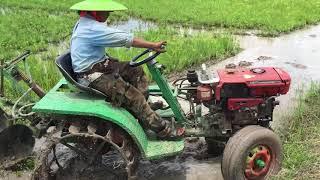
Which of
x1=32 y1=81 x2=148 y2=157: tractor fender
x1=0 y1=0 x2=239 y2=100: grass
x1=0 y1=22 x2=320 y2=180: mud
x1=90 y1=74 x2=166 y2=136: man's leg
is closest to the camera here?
x1=32 y1=81 x2=148 y2=157: tractor fender

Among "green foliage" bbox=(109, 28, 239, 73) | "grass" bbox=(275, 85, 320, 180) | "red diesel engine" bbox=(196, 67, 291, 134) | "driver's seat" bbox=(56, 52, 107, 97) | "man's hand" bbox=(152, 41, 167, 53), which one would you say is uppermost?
"man's hand" bbox=(152, 41, 167, 53)

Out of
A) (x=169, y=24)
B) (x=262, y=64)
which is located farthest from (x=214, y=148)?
(x=169, y=24)

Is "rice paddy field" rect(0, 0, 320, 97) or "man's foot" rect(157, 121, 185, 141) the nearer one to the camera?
"man's foot" rect(157, 121, 185, 141)

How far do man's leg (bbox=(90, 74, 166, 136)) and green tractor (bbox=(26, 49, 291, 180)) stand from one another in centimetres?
9

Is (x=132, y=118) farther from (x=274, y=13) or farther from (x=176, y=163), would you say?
(x=274, y=13)

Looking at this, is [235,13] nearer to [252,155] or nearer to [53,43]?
[53,43]

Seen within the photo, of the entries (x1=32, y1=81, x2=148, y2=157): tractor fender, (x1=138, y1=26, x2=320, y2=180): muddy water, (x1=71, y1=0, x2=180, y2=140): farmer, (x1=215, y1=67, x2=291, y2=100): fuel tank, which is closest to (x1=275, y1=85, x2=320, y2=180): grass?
(x1=138, y1=26, x2=320, y2=180): muddy water

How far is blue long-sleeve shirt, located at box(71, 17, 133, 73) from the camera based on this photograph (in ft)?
14.1

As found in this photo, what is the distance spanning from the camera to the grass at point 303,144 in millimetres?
4531

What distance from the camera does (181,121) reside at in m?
4.96

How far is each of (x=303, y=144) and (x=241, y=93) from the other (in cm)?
91

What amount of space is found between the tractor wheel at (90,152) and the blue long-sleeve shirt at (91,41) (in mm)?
554

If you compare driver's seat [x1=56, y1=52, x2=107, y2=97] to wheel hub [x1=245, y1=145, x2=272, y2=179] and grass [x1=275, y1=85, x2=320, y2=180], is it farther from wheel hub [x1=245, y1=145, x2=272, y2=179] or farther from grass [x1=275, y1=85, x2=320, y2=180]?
grass [x1=275, y1=85, x2=320, y2=180]

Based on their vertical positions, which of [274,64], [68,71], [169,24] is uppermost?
[68,71]
